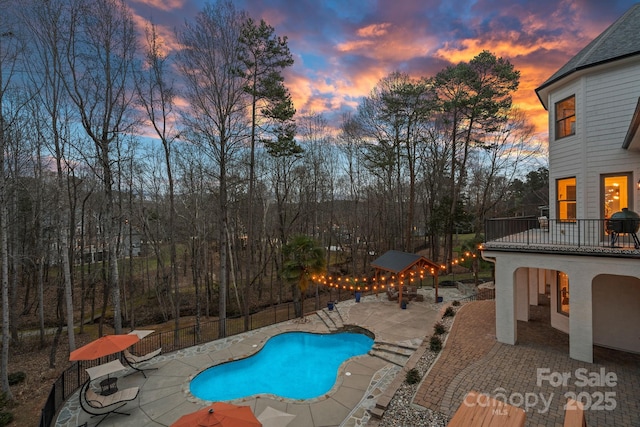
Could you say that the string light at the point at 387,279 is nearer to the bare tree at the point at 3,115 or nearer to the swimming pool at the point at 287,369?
the swimming pool at the point at 287,369

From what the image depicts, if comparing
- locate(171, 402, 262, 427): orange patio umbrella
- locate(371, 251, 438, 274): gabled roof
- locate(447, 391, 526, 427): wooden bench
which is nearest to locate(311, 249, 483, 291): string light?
locate(371, 251, 438, 274): gabled roof

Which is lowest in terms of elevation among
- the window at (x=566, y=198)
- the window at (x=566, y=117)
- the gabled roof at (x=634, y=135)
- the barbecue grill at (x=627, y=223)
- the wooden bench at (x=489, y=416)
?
the wooden bench at (x=489, y=416)

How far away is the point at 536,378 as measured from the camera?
7238 millimetres

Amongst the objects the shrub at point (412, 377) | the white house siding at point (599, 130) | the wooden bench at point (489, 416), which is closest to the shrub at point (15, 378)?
the shrub at point (412, 377)

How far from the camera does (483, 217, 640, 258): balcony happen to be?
7.55 m

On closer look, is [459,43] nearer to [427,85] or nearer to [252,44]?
[427,85]

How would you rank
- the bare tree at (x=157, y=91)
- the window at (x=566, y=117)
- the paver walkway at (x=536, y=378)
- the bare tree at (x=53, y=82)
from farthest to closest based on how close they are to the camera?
the bare tree at (x=157, y=91), the bare tree at (x=53, y=82), the window at (x=566, y=117), the paver walkway at (x=536, y=378)

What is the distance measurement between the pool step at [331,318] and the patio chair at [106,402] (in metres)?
8.35

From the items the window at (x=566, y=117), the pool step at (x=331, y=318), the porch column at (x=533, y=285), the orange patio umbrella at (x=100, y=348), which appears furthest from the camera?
the pool step at (x=331, y=318)

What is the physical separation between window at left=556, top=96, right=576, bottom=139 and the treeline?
11.9 metres

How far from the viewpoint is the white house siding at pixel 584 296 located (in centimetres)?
779

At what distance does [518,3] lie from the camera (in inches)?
525

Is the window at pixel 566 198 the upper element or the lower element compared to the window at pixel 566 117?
lower

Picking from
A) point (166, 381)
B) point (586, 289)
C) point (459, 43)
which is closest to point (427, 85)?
point (459, 43)
